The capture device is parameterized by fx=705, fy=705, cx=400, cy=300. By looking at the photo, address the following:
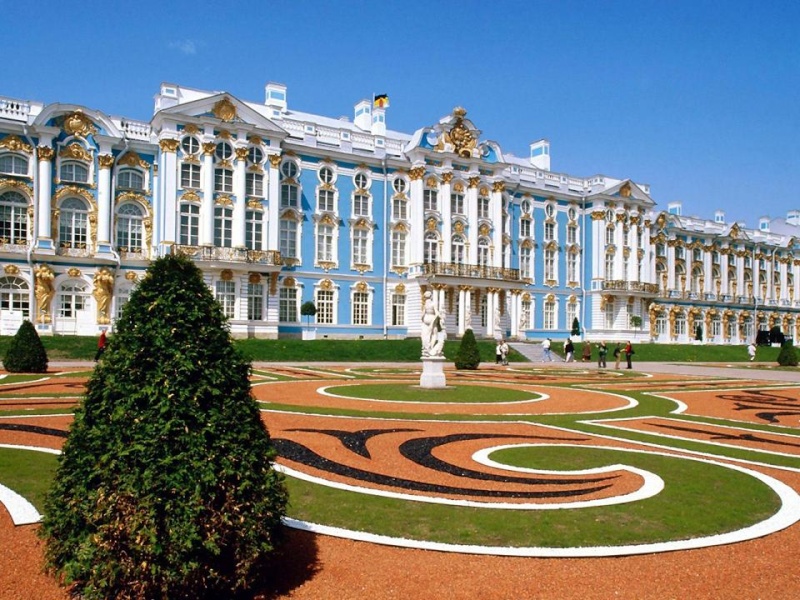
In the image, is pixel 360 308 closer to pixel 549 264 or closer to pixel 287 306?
pixel 287 306

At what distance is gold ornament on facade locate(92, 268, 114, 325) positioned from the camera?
3950 centimetres

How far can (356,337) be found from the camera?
47781 millimetres

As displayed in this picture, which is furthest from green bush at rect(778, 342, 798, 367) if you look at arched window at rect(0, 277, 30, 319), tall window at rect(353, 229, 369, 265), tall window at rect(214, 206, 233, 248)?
arched window at rect(0, 277, 30, 319)

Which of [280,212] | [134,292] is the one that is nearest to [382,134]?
[280,212]

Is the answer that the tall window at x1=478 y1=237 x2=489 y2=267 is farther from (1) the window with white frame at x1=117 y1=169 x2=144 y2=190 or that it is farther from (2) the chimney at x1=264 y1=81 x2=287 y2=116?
(1) the window with white frame at x1=117 y1=169 x2=144 y2=190

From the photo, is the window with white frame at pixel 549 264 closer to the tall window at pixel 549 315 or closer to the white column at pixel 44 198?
the tall window at pixel 549 315

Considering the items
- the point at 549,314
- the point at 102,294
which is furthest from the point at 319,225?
the point at 549,314

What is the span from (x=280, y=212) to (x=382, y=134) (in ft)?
39.5

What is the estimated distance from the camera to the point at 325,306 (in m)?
47.1

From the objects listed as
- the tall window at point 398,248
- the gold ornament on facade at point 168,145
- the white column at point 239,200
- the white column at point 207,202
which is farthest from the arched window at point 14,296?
the tall window at point 398,248

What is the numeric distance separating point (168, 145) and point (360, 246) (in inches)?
569

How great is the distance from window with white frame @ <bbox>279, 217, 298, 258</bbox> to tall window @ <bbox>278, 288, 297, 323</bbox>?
2.36m

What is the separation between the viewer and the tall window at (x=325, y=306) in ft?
153

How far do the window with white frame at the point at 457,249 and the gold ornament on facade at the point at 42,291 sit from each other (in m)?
26.5
